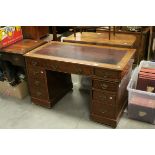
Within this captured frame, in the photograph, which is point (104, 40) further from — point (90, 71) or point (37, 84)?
point (37, 84)

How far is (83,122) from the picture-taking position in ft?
6.77

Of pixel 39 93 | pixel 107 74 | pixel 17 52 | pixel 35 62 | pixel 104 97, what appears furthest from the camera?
pixel 39 93

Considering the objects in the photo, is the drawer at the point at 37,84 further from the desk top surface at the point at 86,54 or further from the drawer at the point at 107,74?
the drawer at the point at 107,74

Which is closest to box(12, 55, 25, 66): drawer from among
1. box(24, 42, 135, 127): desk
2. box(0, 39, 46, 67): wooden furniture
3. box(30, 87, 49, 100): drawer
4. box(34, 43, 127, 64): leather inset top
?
box(0, 39, 46, 67): wooden furniture

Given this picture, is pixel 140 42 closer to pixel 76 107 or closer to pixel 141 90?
pixel 141 90

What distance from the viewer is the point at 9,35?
2352 mm

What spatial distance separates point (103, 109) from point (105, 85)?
27 cm

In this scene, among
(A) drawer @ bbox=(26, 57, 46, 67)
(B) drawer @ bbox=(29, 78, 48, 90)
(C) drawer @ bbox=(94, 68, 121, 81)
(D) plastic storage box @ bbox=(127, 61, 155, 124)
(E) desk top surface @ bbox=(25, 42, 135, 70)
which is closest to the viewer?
(C) drawer @ bbox=(94, 68, 121, 81)

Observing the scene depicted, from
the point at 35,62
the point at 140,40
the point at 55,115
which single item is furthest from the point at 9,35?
the point at 140,40

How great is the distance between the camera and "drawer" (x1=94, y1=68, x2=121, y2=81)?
1672 millimetres

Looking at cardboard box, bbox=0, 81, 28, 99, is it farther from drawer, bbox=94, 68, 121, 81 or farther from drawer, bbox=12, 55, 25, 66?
drawer, bbox=94, 68, 121, 81

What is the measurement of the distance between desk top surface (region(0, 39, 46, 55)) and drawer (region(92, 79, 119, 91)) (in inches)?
34.5

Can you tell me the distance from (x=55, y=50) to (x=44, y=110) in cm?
70

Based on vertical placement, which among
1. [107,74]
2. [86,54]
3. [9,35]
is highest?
[9,35]
